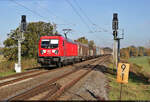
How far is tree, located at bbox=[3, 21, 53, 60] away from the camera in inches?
1378

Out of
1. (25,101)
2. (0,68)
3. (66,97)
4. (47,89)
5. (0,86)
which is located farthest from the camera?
(0,68)

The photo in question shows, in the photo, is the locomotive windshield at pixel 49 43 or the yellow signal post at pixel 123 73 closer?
the yellow signal post at pixel 123 73

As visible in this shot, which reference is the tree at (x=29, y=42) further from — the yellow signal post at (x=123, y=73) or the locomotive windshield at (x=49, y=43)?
the yellow signal post at (x=123, y=73)

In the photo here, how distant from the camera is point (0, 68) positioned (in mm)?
17062

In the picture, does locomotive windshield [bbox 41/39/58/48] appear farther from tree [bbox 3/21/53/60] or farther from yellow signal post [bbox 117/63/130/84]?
tree [bbox 3/21/53/60]

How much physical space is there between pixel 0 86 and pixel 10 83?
3.30 feet

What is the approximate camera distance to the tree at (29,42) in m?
35.0

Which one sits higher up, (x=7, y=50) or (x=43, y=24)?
(x=43, y=24)

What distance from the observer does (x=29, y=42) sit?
35188 millimetres

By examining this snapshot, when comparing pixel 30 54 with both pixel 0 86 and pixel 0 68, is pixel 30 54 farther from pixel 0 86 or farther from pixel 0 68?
pixel 0 86

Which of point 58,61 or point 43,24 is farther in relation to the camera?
point 43,24

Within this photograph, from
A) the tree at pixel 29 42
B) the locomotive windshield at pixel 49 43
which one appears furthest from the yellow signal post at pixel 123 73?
the tree at pixel 29 42

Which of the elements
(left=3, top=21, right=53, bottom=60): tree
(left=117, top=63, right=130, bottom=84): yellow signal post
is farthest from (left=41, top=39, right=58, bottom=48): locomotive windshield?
(left=3, top=21, right=53, bottom=60): tree

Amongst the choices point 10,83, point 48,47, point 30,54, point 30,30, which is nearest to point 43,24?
point 30,30
